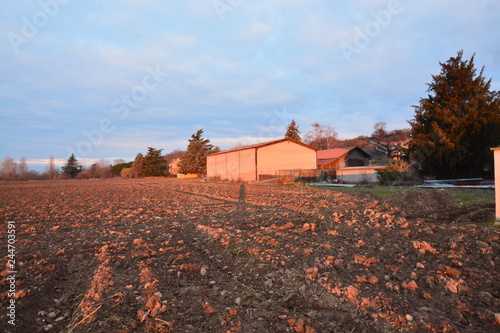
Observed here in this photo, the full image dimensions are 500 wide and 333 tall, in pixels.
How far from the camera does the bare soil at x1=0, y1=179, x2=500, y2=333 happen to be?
8.79 feet

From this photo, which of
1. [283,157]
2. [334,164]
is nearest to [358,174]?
[283,157]

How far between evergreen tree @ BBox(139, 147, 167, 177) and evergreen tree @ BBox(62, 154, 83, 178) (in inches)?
609

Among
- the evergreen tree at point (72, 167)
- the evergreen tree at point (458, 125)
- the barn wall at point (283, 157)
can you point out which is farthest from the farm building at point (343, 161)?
the evergreen tree at point (72, 167)

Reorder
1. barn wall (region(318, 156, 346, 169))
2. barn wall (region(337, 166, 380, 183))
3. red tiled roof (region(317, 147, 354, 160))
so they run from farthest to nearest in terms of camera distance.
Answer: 1. red tiled roof (region(317, 147, 354, 160))
2. barn wall (region(318, 156, 346, 169))
3. barn wall (region(337, 166, 380, 183))

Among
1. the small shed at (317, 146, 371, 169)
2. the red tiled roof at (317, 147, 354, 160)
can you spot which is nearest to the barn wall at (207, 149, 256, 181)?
the small shed at (317, 146, 371, 169)

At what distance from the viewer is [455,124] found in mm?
17422

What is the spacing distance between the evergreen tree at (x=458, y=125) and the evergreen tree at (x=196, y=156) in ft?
114

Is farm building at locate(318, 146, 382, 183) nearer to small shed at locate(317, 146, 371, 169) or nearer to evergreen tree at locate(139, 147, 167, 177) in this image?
small shed at locate(317, 146, 371, 169)

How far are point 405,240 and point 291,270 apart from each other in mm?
2327

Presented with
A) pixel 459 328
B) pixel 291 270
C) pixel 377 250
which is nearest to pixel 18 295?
pixel 291 270

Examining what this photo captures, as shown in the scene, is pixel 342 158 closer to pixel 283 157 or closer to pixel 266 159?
pixel 283 157

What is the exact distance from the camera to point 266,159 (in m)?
28.4

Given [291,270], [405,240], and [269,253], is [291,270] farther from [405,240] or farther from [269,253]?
[405,240]

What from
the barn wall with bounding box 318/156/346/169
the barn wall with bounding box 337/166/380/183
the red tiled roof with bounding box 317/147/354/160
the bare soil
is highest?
the red tiled roof with bounding box 317/147/354/160
